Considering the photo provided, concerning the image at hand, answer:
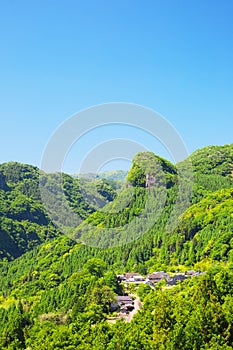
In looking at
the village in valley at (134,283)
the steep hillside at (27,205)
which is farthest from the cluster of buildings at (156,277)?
the steep hillside at (27,205)

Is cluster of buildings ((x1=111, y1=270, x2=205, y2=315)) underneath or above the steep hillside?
underneath

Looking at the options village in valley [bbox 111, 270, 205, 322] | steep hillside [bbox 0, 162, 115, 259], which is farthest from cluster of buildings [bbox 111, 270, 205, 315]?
steep hillside [bbox 0, 162, 115, 259]

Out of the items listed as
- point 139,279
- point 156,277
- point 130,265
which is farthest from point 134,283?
point 130,265

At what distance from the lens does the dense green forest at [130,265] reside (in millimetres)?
16516

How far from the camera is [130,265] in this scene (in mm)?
40656

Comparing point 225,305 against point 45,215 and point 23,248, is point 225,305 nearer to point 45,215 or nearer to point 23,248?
point 23,248

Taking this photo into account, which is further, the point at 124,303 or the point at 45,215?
the point at 45,215

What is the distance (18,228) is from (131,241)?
112 feet

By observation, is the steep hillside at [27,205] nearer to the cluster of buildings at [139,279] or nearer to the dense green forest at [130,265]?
the dense green forest at [130,265]

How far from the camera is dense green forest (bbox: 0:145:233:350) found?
54.2 ft

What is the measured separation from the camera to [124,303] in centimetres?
2764

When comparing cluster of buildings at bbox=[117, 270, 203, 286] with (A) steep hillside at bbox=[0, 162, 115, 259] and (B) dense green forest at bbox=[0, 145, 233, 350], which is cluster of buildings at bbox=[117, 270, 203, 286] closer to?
(B) dense green forest at bbox=[0, 145, 233, 350]

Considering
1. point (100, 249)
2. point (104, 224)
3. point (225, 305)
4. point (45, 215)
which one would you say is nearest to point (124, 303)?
point (225, 305)

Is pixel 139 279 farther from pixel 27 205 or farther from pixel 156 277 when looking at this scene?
pixel 27 205
